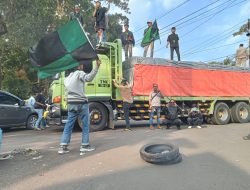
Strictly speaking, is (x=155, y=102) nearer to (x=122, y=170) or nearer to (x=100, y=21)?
(x=100, y=21)

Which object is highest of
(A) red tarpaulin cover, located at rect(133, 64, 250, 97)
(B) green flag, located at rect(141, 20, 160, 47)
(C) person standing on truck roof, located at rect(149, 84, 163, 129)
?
(B) green flag, located at rect(141, 20, 160, 47)

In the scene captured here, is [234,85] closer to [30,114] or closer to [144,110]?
[144,110]

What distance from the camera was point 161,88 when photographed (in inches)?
625

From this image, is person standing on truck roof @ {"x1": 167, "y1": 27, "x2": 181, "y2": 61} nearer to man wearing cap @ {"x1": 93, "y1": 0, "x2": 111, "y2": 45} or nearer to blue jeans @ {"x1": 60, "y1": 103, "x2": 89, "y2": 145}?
man wearing cap @ {"x1": 93, "y1": 0, "x2": 111, "y2": 45}

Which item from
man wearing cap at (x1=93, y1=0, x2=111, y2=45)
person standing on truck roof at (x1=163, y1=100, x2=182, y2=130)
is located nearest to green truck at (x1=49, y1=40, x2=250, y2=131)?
person standing on truck roof at (x1=163, y1=100, x2=182, y2=130)

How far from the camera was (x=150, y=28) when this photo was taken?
1877cm

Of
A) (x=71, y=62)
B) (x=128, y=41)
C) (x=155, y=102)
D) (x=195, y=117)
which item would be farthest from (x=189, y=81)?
(x=71, y=62)

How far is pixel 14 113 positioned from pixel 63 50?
7836 mm

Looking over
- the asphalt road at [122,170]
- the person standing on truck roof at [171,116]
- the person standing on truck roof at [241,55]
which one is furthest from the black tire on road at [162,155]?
the person standing on truck roof at [241,55]

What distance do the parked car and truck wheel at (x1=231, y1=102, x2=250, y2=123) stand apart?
29.0 feet

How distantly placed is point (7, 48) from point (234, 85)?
16.8 metres

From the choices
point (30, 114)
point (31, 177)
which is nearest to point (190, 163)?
point (31, 177)

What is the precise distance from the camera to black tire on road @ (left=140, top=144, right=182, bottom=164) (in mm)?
7395

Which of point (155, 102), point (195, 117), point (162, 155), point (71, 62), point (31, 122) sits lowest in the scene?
point (162, 155)
